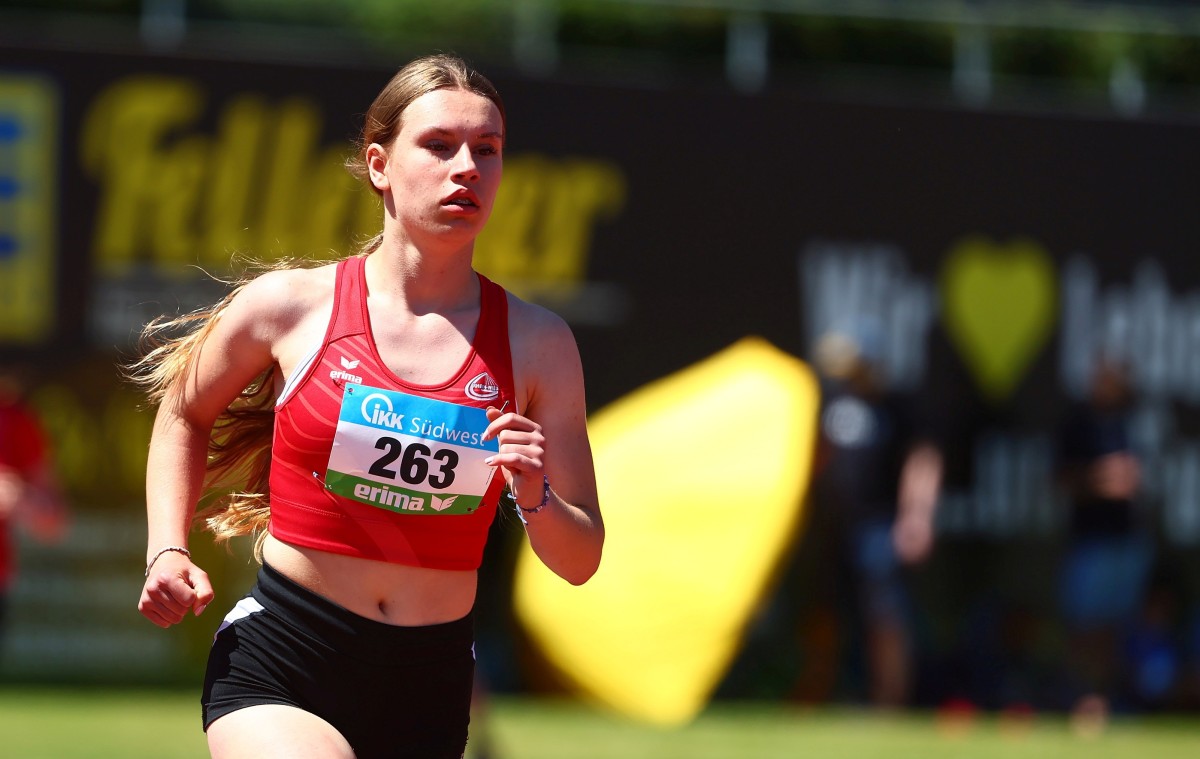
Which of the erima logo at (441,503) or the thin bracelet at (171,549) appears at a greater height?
the erima logo at (441,503)

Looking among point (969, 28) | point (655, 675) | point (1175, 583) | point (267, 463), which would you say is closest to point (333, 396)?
point (267, 463)

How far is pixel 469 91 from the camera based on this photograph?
3.85 meters

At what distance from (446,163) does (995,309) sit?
863 centimetres

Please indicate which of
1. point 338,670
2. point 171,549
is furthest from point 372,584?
point 171,549

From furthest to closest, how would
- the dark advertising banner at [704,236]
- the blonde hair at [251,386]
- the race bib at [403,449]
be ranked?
the dark advertising banner at [704,236] → the blonde hair at [251,386] → the race bib at [403,449]

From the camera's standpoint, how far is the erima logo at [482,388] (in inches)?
150

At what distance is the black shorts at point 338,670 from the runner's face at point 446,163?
87cm

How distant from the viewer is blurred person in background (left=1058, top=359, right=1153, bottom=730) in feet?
37.3

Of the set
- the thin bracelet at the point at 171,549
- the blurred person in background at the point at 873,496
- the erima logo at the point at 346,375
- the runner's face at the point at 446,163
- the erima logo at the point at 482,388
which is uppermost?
the runner's face at the point at 446,163

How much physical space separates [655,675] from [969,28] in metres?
7.39

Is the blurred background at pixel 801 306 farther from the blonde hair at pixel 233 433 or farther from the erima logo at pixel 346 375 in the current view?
the erima logo at pixel 346 375

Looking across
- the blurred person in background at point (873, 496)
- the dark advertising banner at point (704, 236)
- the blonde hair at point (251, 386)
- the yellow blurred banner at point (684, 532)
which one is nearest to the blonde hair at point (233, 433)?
the blonde hair at point (251, 386)

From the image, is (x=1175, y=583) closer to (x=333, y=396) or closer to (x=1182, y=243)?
(x=1182, y=243)

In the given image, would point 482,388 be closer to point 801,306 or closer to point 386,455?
point 386,455
